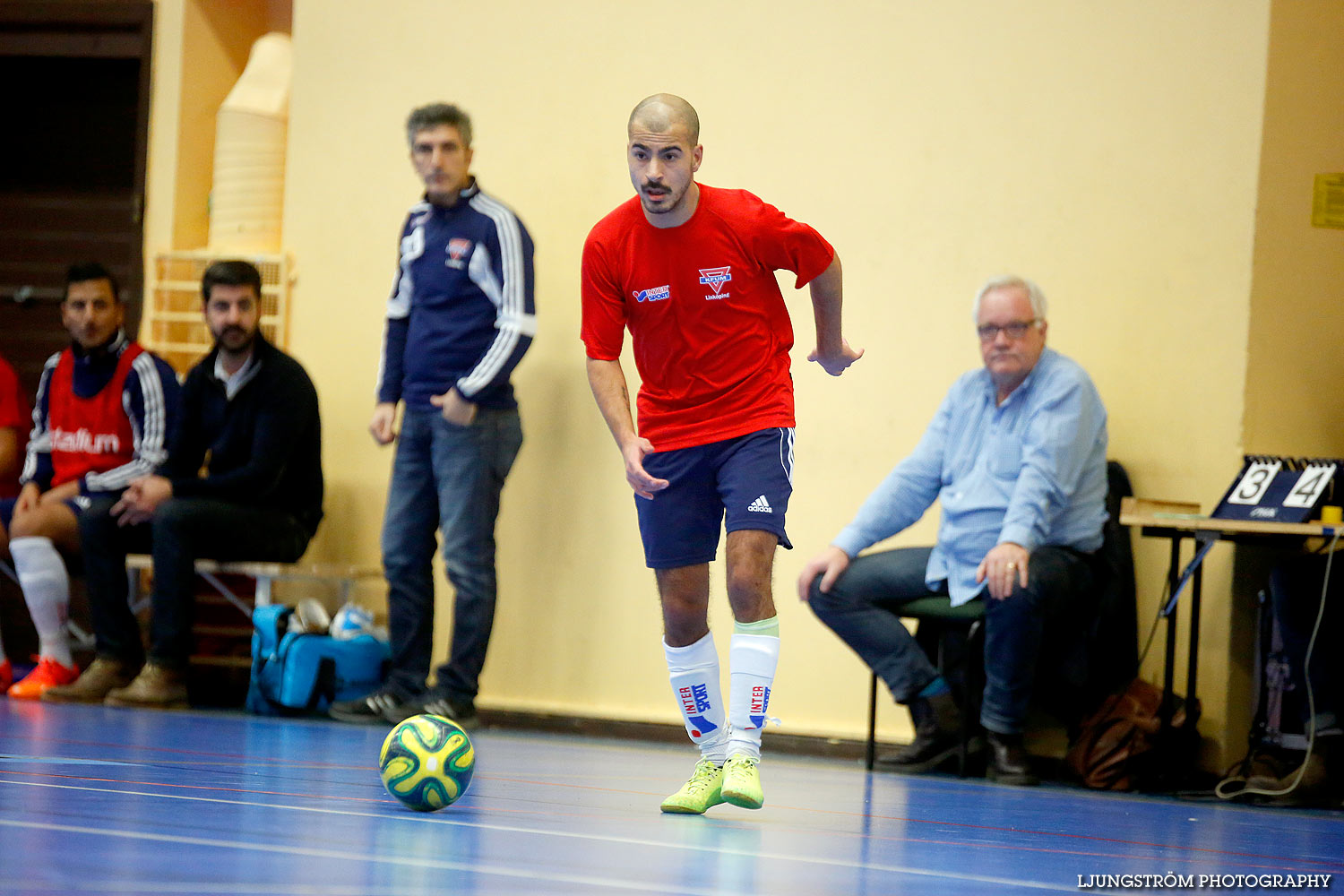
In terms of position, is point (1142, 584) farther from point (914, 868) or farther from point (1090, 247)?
point (914, 868)

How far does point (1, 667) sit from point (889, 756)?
371 centimetres

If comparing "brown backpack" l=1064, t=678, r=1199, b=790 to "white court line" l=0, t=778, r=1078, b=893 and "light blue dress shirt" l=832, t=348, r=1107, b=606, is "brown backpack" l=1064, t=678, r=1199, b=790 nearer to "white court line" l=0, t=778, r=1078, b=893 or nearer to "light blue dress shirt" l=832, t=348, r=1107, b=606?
"light blue dress shirt" l=832, t=348, r=1107, b=606

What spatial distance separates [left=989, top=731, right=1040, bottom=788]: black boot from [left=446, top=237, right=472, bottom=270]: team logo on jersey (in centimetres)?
251

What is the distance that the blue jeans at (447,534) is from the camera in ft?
18.0

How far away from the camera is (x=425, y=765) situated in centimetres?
288

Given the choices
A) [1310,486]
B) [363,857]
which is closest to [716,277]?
[363,857]

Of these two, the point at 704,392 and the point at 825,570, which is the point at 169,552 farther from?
the point at 704,392

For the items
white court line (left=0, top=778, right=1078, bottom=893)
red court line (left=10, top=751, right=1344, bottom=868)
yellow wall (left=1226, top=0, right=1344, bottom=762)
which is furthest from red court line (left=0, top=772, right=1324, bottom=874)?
yellow wall (left=1226, top=0, right=1344, bottom=762)

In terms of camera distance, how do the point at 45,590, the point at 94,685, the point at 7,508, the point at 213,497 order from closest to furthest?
the point at 94,685, the point at 213,497, the point at 45,590, the point at 7,508

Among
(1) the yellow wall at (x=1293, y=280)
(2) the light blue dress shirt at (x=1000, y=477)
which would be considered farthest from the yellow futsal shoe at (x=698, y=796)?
(1) the yellow wall at (x=1293, y=280)

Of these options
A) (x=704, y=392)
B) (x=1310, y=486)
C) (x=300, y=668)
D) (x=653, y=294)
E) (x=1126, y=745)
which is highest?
(x=653, y=294)

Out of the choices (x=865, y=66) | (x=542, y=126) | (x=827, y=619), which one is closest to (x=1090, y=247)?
(x=865, y=66)

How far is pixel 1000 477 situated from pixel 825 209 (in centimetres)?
133

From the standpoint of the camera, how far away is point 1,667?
20.7 feet
